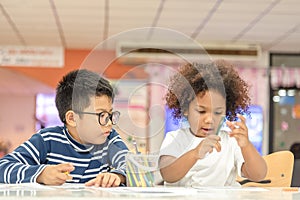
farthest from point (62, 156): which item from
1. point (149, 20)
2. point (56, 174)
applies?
point (149, 20)

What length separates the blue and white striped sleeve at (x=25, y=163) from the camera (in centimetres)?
162

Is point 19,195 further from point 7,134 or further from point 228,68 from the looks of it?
point 7,134

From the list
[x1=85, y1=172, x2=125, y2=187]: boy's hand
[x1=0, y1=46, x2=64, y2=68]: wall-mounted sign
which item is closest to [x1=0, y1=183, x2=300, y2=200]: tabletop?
[x1=85, y1=172, x2=125, y2=187]: boy's hand

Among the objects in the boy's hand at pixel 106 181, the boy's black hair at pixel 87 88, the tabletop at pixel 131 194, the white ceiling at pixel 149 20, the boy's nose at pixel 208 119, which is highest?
the white ceiling at pixel 149 20

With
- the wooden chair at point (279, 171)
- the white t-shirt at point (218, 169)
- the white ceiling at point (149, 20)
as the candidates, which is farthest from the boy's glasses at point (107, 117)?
the white ceiling at point (149, 20)

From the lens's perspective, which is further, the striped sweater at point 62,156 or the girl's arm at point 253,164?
the girl's arm at point 253,164

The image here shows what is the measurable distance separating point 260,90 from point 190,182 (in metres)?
6.26

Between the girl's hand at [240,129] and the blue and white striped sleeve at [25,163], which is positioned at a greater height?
the girl's hand at [240,129]

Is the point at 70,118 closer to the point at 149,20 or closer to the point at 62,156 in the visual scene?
the point at 62,156

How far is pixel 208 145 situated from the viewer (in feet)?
5.17

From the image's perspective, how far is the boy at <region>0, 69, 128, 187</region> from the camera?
153cm

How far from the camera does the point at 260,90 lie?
26.2 ft

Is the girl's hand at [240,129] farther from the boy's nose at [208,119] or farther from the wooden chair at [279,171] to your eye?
the wooden chair at [279,171]

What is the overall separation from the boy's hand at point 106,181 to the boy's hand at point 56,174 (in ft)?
0.23
